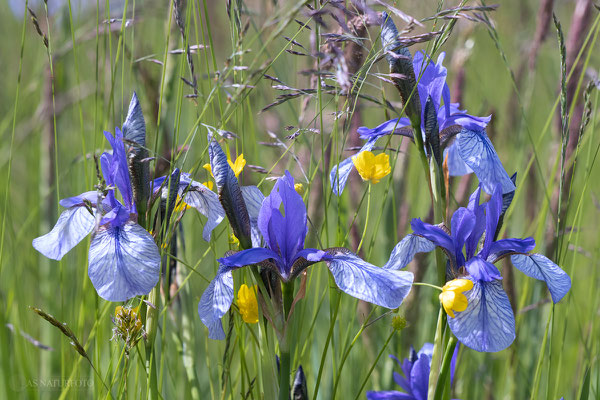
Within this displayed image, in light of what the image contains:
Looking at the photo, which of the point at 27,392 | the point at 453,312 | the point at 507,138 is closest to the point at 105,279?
the point at 453,312

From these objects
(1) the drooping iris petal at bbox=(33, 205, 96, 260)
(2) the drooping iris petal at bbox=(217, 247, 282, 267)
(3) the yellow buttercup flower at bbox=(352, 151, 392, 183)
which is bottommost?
(2) the drooping iris petal at bbox=(217, 247, 282, 267)

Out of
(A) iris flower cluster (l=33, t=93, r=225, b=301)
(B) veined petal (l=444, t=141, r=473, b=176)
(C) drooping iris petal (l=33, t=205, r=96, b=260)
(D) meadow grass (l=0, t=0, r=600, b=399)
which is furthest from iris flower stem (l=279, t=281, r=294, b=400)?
(B) veined petal (l=444, t=141, r=473, b=176)

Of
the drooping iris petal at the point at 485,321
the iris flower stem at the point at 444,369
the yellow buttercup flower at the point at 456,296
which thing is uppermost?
the yellow buttercup flower at the point at 456,296

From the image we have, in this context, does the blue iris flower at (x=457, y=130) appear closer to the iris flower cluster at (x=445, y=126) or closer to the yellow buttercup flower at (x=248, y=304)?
the iris flower cluster at (x=445, y=126)

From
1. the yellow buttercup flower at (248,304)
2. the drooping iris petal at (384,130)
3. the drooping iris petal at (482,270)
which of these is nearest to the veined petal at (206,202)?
the yellow buttercup flower at (248,304)

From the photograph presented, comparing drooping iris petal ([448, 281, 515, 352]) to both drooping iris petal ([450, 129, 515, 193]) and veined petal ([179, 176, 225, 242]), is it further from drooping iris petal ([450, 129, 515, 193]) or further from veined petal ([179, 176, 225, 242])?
veined petal ([179, 176, 225, 242])

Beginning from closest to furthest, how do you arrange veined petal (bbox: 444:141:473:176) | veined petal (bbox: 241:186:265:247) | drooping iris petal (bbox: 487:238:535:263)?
drooping iris petal (bbox: 487:238:535:263)
veined petal (bbox: 241:186:265:247)
veined petal (bbox: 444:141:473:176)

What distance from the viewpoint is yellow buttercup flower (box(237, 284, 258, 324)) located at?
82 cm

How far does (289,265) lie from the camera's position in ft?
2.75

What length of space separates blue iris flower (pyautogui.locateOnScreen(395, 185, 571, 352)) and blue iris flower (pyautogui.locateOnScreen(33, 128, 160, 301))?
358 millimetres

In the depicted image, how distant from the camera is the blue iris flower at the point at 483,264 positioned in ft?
2.51

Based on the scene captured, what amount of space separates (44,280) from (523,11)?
2.12m

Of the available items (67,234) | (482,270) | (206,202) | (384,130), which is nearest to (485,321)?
(482,270)

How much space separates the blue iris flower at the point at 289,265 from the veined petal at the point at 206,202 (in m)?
0.09
